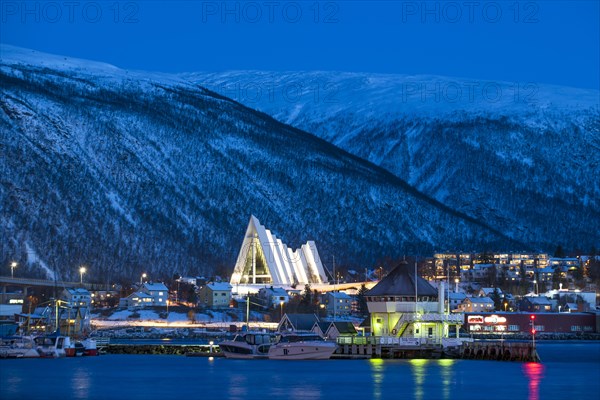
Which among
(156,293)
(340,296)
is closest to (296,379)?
(340,296)

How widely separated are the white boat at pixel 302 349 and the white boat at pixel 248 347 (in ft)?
6.96

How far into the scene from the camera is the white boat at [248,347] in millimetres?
84000

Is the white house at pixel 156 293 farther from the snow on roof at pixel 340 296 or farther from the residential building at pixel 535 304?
the residential building at pixel 535 304

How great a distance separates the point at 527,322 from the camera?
134625mm

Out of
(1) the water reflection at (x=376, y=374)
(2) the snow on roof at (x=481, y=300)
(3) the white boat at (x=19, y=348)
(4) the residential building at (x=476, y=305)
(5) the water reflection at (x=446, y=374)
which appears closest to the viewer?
(5) the water reflection at (x=446, y=374)

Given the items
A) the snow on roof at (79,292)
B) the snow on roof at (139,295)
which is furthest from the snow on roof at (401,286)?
the snow on roof at (79,292)

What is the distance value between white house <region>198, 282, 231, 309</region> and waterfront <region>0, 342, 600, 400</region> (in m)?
60.6

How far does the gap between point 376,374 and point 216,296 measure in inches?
3194

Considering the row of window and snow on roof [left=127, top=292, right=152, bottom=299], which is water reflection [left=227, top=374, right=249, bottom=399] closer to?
the row of window

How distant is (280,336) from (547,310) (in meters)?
74.1

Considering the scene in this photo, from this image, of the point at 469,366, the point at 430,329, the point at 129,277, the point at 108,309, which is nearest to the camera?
the point at 469,366

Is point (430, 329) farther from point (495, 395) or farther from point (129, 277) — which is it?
point (129, 277)

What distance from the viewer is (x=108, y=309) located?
14138 cm

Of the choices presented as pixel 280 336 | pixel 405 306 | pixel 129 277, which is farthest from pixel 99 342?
pixel 129 277
